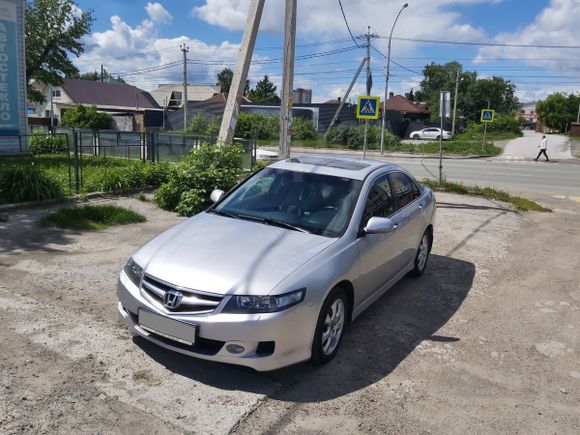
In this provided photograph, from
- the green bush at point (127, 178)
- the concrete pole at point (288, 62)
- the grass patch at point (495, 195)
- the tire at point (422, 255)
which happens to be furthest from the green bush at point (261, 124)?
the tire at point (422, 255)

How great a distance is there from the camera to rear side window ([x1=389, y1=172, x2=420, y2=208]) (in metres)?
5.70

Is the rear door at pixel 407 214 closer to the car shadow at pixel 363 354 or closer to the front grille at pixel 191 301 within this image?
the car shadow at pixel 363 354

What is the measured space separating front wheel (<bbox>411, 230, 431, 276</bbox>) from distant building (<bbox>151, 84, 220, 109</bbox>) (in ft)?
245

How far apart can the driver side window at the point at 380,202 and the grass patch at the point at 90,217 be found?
4.86 m

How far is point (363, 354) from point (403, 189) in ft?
7.37

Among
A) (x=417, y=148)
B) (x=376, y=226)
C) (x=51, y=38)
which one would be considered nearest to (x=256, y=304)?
(x=376, y=226)

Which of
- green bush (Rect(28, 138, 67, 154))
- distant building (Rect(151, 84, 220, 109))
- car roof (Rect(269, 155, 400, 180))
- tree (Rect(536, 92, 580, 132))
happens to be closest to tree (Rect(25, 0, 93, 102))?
green bush (Rect(28, 138, 67, 154))

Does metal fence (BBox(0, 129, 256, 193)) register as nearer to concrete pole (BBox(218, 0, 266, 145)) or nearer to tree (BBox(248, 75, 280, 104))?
concrete pole (BBox(218, 0, 266, 145))

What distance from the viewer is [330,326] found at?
4094 millimetres

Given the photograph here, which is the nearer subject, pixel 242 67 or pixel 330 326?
pixel 330 326

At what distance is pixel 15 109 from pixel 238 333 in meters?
16.7

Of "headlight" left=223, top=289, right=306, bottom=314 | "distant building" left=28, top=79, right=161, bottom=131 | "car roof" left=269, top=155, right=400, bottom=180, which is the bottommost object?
"headlight" left=223, top=289, right=306, bottom=314

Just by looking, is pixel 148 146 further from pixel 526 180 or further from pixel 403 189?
pixel 526 180

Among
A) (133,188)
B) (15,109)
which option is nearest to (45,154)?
(15,109)
